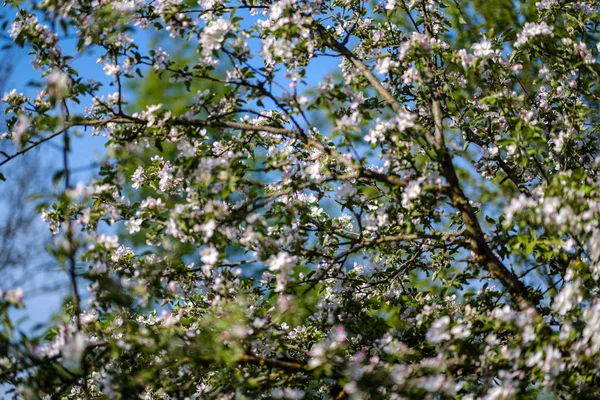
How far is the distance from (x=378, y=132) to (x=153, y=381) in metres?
1.77

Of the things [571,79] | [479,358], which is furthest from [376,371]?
[571,79]

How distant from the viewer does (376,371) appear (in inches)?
109

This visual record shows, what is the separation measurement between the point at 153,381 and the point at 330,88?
70.4 inches

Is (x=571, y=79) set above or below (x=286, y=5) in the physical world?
below

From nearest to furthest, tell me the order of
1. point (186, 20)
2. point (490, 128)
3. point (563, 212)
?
point (563, 212) → point (186, 20) → point (490, 128)

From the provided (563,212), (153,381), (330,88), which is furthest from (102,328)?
(563,212)

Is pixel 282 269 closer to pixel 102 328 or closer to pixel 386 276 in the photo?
pixel 102 328

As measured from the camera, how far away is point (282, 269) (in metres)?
2.97

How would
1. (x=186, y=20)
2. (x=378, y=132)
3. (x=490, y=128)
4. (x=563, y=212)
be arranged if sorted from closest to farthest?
1. (x=563, y=212)
2. (x=378, y=132)
3. (x=186, y=20)
4. (x=490, y=128)

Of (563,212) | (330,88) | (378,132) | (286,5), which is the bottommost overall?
(563,212)

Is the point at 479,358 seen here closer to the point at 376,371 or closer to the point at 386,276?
the point at 376,371

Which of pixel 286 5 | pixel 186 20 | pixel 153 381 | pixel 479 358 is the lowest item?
pixel 479 358

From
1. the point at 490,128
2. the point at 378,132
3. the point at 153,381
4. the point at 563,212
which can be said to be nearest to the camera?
the point at 563,212

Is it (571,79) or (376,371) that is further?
(571,79)
